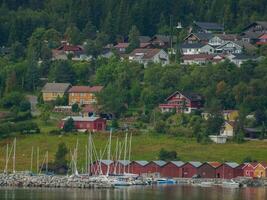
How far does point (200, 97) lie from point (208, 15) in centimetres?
2392

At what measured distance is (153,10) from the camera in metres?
134

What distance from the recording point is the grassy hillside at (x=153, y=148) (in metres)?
100

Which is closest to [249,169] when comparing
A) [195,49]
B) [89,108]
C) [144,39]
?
[89,108]

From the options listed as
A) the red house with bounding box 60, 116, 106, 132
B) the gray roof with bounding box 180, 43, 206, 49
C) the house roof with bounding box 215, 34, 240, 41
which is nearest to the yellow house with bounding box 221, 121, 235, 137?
the red house with bounding box 60, 116, 106, 132

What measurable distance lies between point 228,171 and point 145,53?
28.6 meters

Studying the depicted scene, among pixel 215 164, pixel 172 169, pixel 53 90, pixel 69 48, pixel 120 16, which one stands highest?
pixel 120 16

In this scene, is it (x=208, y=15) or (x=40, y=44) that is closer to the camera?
(x=40, y=44)

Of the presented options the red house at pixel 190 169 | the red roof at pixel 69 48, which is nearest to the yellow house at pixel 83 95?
the red roof at pixel 69 48

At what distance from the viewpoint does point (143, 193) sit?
88.1 meters

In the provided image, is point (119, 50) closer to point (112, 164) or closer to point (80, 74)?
point (80, 74)

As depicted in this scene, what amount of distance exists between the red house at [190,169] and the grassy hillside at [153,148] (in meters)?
1.70

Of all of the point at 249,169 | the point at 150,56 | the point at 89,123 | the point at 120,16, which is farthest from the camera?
the point at 120,16

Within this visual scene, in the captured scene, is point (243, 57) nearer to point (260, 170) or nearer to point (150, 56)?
point (150, 56)

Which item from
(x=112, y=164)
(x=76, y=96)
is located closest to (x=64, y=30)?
(x=76, y=96)
